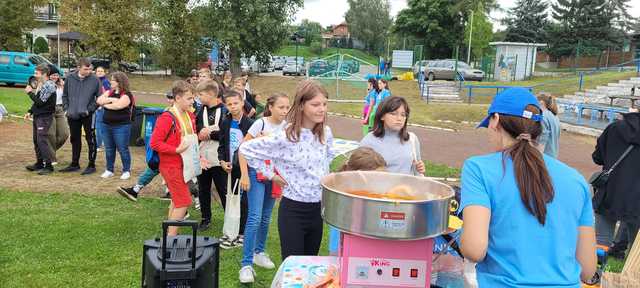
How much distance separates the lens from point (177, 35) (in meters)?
28.4

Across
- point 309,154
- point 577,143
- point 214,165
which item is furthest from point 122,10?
point 309,154

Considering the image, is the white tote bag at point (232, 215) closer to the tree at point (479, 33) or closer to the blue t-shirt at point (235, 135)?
the blue t-shirt at point (235, 135)

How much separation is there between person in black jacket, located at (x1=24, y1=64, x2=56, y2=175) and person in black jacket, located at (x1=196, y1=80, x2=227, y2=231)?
3.48m

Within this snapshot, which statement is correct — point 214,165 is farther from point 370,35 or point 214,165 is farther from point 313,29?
point 313,29

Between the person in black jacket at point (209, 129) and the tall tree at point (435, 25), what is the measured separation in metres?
43.0

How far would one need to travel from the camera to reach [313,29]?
84875 mm

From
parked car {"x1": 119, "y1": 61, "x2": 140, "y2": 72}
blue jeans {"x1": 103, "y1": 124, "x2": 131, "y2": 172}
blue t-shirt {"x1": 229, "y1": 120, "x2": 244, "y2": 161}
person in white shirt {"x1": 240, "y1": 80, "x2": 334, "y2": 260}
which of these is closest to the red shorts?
blue t-shirt {"x1": 229, "y1": 120, "x2": 244, "y2": 161}

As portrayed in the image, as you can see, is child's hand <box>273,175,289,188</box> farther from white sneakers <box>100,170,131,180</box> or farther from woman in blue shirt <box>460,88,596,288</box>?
white sneakers <box>100,170,131,180</box>

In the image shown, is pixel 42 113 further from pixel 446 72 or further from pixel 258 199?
pixel 446 72

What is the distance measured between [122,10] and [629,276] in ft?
90.2

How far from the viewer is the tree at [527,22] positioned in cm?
5253

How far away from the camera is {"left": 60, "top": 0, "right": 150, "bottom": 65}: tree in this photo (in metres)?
26.4

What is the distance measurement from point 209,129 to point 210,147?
191 mm

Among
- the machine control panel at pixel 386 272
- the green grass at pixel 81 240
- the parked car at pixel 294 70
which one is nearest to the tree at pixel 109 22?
the parked car at pixel 294 70
